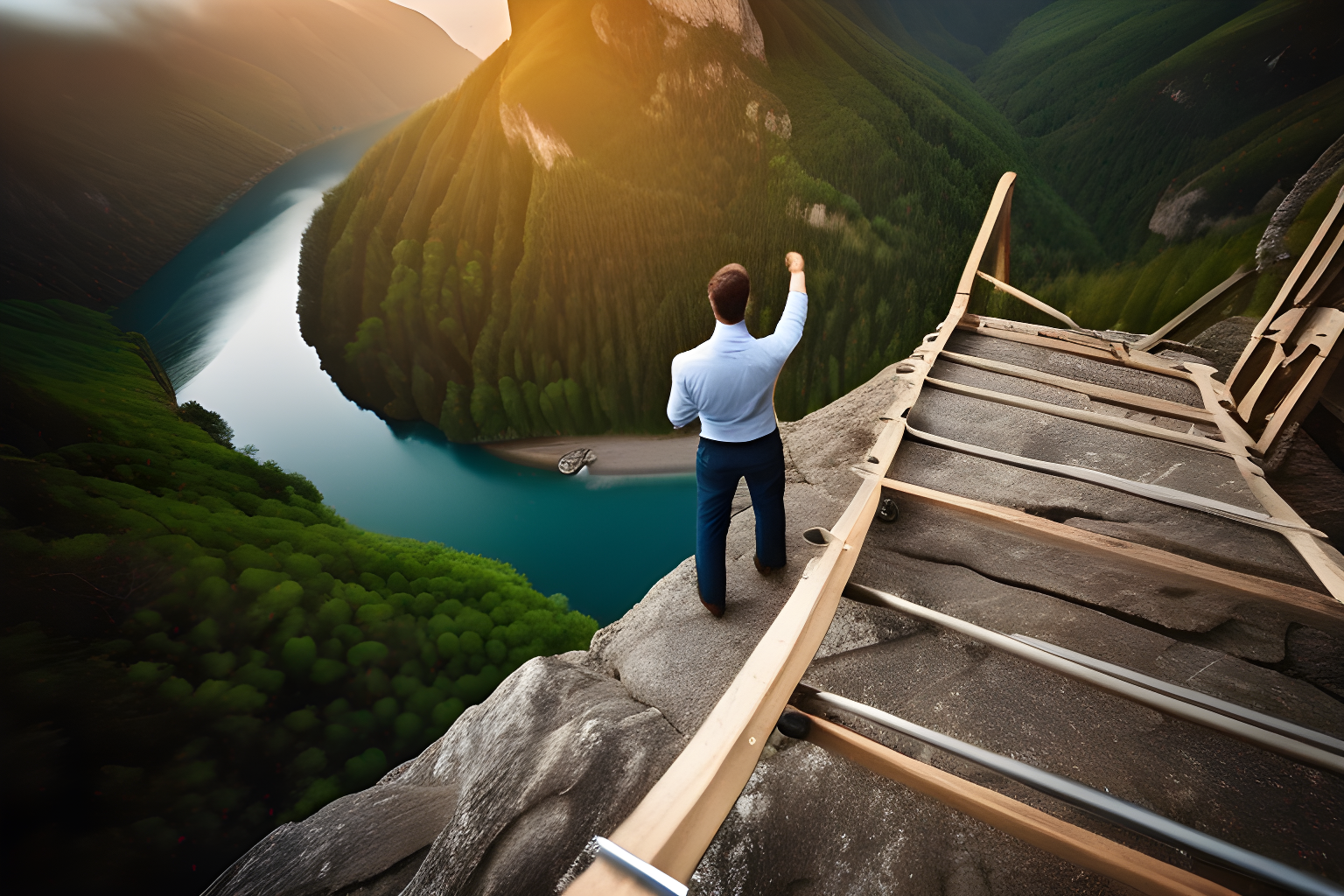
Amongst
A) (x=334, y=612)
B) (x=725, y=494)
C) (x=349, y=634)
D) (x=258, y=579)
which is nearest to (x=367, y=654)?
(x=349, y=634)

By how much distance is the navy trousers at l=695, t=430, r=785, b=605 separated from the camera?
168cm

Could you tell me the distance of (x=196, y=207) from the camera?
307cm

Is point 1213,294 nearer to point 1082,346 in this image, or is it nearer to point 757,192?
point 1082,346

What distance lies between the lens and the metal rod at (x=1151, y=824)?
60cm

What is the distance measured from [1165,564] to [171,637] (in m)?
3.19

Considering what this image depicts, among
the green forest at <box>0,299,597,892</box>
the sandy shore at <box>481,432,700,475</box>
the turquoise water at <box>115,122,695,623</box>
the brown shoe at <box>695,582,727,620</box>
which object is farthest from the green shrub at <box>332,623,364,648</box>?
the sandy shore at <box>481,432,700,475</box>

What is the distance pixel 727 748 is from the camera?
28.3 inches

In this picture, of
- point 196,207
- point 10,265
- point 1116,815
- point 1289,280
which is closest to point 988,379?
point 1289,280

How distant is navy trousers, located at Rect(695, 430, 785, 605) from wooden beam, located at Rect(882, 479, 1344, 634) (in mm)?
534

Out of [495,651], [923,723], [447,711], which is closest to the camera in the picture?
[923,723]

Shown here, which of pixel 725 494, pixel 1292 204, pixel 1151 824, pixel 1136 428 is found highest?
pixel 1292 204

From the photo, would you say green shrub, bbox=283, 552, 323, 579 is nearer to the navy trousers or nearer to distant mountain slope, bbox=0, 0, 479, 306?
distant mountain slope, bbox=0, 0, 479, 306

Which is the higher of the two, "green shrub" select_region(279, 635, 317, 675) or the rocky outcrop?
the rocky outcrop

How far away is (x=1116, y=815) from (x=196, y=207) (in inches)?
187
